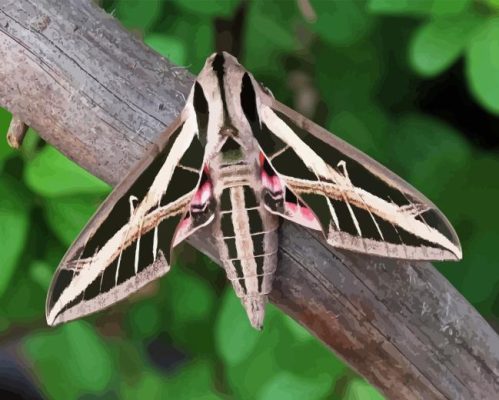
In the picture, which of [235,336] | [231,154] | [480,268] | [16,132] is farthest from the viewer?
[480,268]

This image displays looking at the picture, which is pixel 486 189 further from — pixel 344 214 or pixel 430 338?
pixel 344 214

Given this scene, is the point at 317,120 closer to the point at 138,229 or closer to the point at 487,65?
the point at 487,65

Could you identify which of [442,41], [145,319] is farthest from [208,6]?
[145,319]

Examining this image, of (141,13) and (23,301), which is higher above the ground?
(141,13)

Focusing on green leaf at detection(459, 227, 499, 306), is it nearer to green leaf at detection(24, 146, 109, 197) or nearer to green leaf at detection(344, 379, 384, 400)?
green leaf at detection(344, 379, 384, 400)

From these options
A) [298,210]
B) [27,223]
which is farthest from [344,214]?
[27,223]

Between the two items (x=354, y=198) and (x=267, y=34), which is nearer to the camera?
(x=354, y=198)

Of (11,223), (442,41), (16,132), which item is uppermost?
(442,41)
